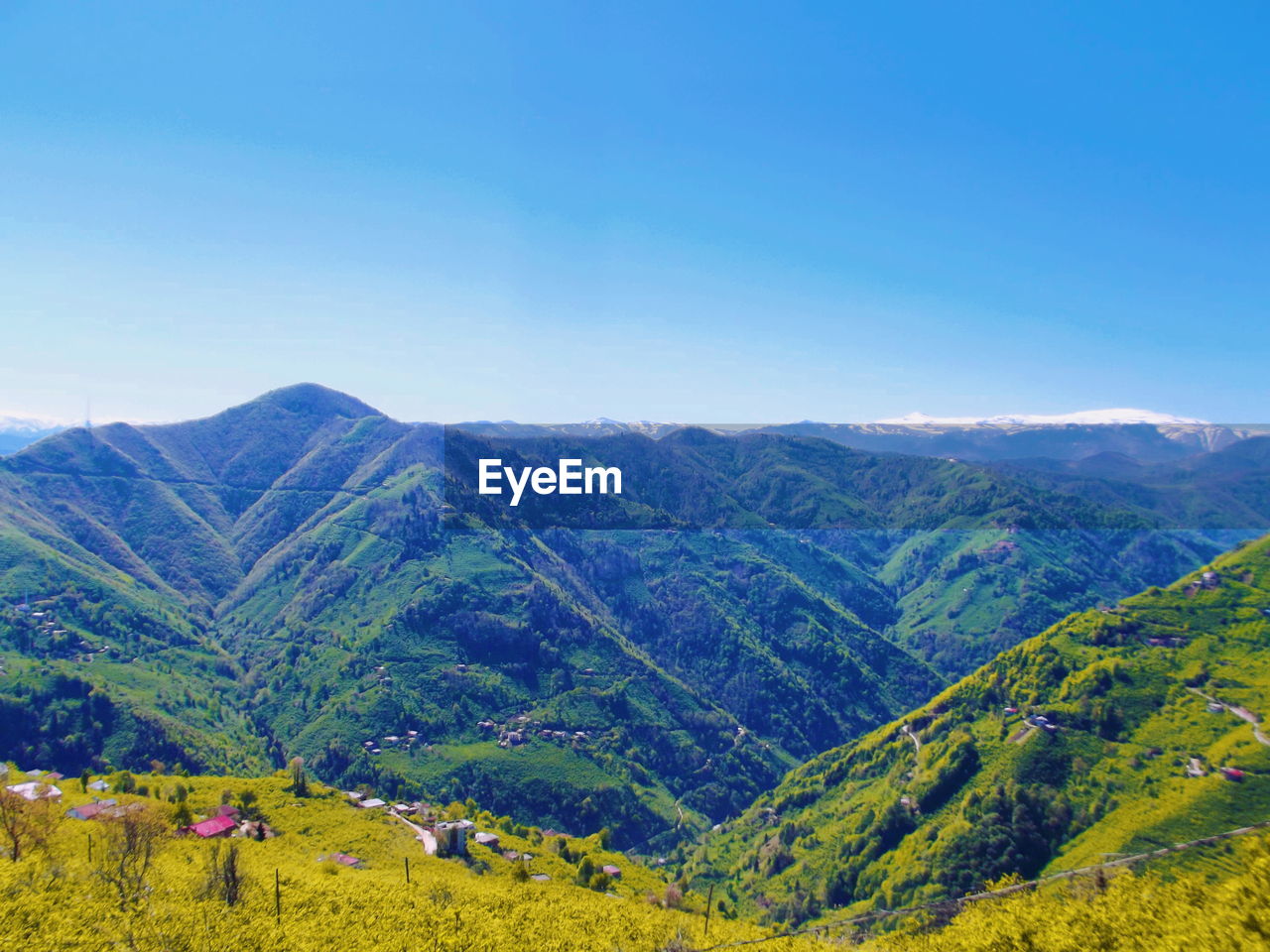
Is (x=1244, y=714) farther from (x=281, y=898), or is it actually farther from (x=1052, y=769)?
(x=281, y=898)

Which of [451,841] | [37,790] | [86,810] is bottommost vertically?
[451,841]

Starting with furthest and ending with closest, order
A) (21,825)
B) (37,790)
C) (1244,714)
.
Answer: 1. (1244,714)
2. (37,790)
3. (21,825)

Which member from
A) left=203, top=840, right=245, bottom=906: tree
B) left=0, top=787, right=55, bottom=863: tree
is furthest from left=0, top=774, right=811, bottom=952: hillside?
left=0, top=787, right=55, bottom=863: tree

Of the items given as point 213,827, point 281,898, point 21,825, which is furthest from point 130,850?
point 213,827

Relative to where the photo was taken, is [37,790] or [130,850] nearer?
[130,850]

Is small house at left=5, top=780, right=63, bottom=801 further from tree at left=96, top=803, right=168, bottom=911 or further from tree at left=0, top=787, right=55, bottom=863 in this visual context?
tree at left=0, top=787, right=55, bottom=863

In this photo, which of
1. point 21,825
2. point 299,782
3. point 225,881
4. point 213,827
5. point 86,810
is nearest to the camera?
point 225,881
